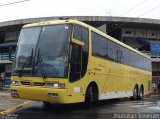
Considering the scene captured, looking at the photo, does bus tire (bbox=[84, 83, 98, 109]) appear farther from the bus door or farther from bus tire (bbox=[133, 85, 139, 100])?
bus tire (bbox=[133, 85, 139, 100])

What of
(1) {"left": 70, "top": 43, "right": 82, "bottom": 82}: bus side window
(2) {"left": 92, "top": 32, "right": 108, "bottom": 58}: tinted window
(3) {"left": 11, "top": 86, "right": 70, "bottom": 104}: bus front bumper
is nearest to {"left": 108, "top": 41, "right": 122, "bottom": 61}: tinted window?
(2) {"left": 92, "top": 32, "right": 108, "bottom": 58}: tinted window

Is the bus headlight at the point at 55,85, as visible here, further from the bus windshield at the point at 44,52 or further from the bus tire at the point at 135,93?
the bus tire at the point at 135,93

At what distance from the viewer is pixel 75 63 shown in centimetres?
1193

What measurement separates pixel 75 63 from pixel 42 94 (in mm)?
1584

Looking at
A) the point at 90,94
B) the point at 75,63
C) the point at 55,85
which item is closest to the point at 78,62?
the point at 75,63

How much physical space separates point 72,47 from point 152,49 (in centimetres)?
3429

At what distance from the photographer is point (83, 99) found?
12.5m

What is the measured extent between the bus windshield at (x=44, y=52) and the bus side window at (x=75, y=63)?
0.31 m

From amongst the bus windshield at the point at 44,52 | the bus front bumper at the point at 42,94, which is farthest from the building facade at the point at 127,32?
the bus front bumper at the point at 42,94

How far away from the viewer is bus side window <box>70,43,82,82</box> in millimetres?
11680

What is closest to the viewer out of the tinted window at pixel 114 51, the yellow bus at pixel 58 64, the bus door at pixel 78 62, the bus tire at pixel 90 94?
the yellow bus at pixel 58 64

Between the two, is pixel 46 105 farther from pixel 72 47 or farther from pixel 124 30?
pixel 124 30

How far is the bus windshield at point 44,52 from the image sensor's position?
11.4 m

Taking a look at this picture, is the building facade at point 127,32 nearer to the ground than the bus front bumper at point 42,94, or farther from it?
farther from it
